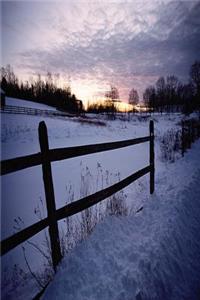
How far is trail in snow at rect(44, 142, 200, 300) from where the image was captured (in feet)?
6.45

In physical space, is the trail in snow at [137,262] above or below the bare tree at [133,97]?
below

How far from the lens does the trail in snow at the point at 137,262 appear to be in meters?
1.96

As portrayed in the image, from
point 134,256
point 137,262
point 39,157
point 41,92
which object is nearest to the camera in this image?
point 39,157

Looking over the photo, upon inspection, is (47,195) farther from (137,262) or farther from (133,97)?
(133,97)

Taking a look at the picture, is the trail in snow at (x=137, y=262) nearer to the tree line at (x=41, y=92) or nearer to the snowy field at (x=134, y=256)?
the snowy field at (x=134, y=256)

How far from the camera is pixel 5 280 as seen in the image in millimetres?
2828

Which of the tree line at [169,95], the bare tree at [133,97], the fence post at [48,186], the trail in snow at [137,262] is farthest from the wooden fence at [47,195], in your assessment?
the bare tree at [133,97]

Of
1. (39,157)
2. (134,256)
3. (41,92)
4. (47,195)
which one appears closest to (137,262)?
(134,256)

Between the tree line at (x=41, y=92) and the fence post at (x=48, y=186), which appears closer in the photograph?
the fence post at (x=48, y=186)

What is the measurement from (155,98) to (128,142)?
83081mm

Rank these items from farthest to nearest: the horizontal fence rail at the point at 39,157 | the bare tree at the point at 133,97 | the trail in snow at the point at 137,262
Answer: the bare tree at the point at 133,97 → the trail in snow at the point at 137,262 → the horizontal fence rail at the point at 39,157

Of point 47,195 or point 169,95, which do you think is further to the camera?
point 169,95

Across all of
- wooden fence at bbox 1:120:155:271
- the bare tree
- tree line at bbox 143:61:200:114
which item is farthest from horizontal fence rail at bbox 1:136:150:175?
the bare tree

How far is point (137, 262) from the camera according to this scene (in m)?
2.27
